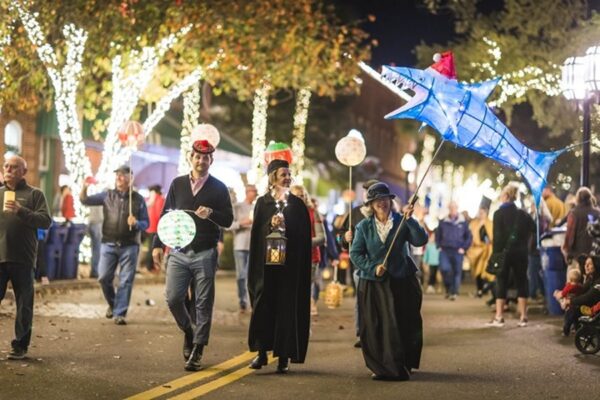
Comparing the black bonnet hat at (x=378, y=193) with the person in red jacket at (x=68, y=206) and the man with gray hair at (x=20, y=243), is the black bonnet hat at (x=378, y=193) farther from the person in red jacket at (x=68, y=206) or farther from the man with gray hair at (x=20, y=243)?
the person in red jacket at (x=68, y=206)

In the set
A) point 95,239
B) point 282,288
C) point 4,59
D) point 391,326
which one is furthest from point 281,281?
point 95,239

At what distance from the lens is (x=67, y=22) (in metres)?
23.2

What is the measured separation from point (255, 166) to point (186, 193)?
79.5 feet

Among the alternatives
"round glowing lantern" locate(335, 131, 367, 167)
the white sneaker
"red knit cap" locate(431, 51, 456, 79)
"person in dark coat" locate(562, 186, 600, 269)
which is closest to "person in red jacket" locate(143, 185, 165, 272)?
"round glowing lantern" locate(335, 131, 367, 167)

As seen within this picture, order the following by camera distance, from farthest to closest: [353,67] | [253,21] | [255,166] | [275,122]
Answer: [275,122], [255,166], [353,67], [253,21]

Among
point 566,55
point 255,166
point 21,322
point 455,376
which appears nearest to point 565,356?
point 455,376

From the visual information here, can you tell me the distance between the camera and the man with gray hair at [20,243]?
11.1 metres

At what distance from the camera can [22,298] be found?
11164 millimetres

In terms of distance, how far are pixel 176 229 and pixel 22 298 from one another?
160 cm

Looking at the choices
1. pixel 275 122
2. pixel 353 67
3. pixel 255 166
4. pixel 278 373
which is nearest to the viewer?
pixel 278 373

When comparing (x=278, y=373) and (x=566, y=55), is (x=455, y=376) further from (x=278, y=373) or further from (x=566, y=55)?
(x=566, y=55)

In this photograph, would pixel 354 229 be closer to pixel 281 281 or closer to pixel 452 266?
pixel 281 281

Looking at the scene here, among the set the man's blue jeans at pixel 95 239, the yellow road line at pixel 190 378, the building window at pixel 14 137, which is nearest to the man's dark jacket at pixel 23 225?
the yellow road line at pixel 190 378

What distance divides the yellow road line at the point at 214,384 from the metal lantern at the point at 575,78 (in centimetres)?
813
